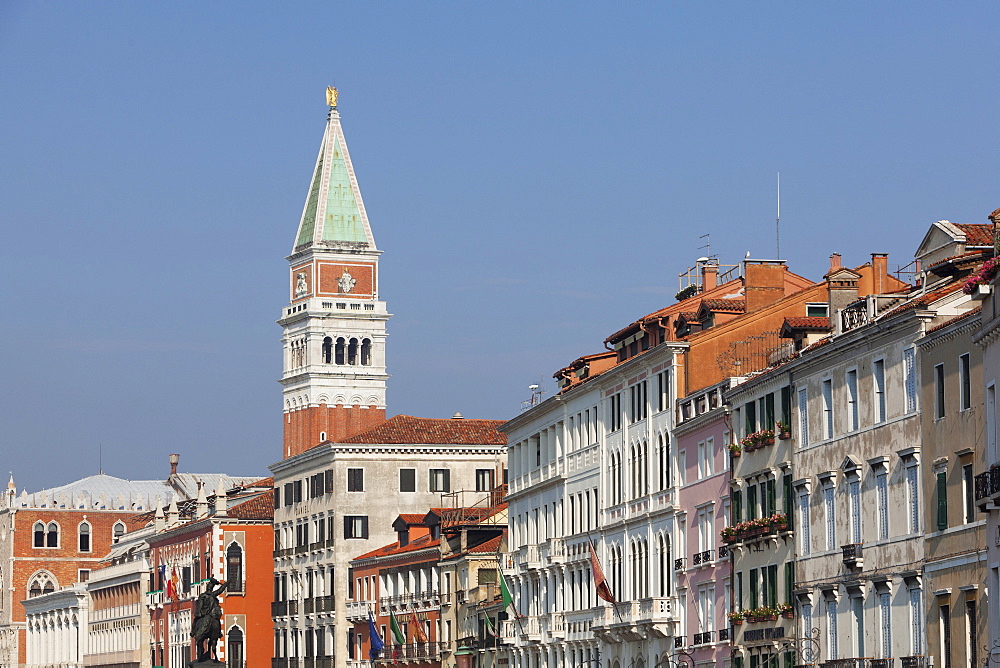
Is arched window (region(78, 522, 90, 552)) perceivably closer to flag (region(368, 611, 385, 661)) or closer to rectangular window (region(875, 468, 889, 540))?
flag (region(368, 611, 385, 661))

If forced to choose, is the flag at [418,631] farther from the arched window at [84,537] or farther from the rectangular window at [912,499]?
the arched window at [84,537]

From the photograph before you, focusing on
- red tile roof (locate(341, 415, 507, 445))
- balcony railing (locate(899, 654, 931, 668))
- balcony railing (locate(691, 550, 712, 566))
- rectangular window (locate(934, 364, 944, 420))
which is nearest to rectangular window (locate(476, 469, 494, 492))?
red tile roof (locate(341, 415, 507, 445))

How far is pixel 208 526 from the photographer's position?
5128 inches

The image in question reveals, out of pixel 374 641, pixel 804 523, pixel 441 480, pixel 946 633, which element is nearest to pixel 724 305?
pixel 804 523

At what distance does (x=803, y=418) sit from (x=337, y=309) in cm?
12737

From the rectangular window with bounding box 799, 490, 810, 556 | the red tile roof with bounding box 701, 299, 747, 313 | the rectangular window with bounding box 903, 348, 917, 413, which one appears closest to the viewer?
the rectangular window with bounding box 903, 348, 917, 413

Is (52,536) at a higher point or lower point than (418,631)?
higher

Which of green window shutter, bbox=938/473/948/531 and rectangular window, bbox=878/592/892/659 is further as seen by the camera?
rectangular window, bbox=878/592/892/659

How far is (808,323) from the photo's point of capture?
62.8 m

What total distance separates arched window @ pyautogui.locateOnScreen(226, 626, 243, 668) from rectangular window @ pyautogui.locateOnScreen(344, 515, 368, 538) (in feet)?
44.0

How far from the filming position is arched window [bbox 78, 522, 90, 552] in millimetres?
182500

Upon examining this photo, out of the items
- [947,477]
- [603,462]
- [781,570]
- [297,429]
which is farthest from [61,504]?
[947,477]

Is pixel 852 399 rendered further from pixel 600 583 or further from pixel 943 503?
pixel 600 583

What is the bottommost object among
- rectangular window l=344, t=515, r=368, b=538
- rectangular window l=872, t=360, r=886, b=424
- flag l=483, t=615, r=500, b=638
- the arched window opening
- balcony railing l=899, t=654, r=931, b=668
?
balcony railing l=899, t=654, r=931, b=668
